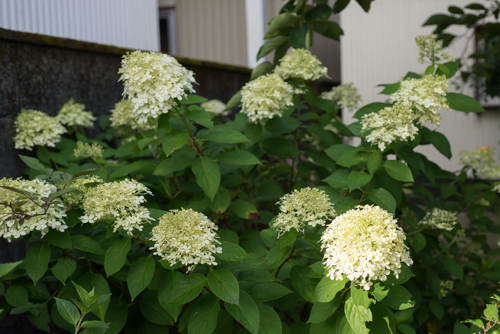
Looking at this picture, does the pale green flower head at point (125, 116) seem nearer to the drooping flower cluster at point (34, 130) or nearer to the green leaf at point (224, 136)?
the drooping flower cluster at point (34, 130)

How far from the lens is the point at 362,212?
138cm

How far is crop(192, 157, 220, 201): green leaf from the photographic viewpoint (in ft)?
6.27

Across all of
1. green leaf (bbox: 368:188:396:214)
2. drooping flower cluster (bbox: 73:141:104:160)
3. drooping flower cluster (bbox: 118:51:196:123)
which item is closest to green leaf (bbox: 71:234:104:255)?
drooping flower cluster (bbox: 118:51:196:123)

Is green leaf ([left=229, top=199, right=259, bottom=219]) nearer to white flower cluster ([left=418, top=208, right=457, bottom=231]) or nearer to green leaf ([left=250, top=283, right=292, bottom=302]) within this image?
green leaf ([left=250, top=283, right=292, bottom=302])

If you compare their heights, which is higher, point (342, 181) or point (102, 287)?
point (342, 181)

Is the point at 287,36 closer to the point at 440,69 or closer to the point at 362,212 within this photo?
the point at 440,69

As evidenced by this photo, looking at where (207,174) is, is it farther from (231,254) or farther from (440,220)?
(440,220)

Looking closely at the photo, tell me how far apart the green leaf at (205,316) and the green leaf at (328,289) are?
360mm

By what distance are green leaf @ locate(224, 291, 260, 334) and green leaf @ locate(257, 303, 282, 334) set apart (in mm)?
84

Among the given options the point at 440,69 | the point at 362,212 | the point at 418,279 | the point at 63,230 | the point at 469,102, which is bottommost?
the point at 418,279

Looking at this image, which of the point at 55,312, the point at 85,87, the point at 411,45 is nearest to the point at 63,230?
the point at 55,312

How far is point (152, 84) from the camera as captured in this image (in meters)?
1.80

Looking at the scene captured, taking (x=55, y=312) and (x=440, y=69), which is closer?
(x=55, y=312)

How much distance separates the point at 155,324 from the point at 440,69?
1774mm
